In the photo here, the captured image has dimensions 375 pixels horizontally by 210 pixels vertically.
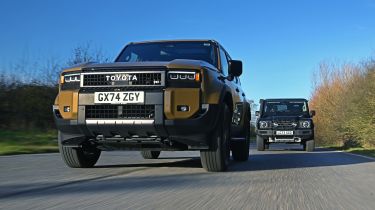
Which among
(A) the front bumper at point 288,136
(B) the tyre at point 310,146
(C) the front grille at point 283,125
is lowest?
(B) the tyre at point 310,146

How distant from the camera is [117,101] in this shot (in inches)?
260

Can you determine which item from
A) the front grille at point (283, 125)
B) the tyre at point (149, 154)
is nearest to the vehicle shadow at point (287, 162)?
the tyre at point (149, 154)

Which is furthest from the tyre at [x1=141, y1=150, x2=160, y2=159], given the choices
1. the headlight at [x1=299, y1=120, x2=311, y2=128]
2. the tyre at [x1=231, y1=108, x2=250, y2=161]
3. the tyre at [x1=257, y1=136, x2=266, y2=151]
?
the headlight at [x1=299, y1=120, x2=311, y2=128]

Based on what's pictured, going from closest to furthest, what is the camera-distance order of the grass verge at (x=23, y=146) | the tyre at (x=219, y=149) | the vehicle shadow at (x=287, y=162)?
the tyre at (x=219, y=149)
the vehicle shadow at (x=287, y=162)
the grass verge at (x=23, y=146)

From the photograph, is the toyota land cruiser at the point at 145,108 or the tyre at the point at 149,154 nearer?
the toyota land cruiser at the point at 145,108

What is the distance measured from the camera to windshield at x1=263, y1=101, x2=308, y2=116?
19.0m

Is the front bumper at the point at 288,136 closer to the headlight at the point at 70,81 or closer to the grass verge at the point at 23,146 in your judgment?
the grass verge at the point at 23,146

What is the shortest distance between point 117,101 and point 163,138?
0.78 meters

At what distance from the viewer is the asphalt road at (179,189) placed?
184 inches

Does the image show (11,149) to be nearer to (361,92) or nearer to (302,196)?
(302,196)

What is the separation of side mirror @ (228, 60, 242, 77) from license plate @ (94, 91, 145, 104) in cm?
250

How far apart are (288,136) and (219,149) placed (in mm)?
11474

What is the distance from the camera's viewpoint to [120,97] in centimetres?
661

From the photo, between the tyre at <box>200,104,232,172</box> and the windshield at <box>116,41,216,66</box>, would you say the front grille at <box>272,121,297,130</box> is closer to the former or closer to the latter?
the windshield at <box>116,41,216,66</box>
